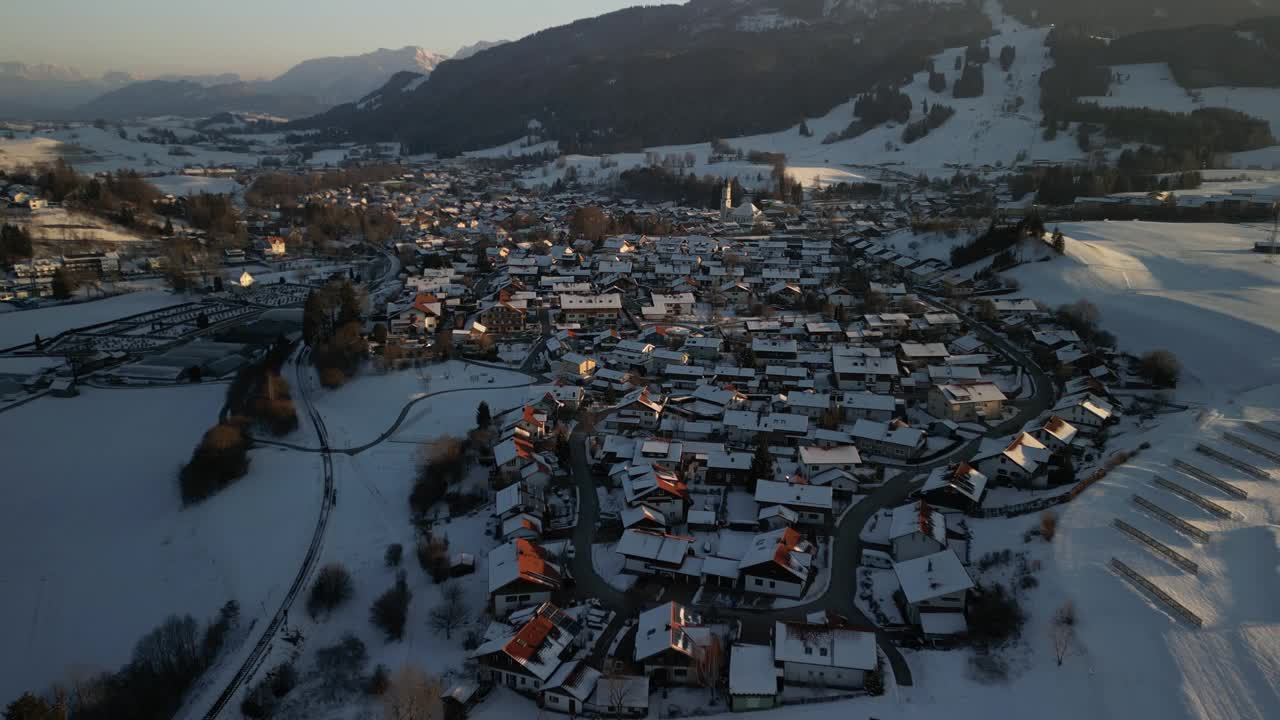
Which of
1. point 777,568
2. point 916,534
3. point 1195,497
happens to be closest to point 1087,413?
point 1195,497

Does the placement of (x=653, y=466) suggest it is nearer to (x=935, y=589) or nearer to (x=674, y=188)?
(x=935, y=589)

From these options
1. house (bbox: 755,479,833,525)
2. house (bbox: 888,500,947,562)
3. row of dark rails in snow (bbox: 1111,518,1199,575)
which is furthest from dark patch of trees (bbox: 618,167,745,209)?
row of dark rails in snow (bbox: 1111,518,1199,575)

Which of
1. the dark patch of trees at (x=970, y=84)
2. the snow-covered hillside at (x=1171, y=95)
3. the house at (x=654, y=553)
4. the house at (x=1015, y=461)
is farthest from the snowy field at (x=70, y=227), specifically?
the snow-covered hillside at (x=1171, y=95)

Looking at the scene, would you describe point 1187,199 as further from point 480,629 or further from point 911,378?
point 480,629

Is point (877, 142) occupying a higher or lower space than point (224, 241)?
higher

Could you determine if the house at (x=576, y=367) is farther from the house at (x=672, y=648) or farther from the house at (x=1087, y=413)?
the house at (x=1087, y=413)

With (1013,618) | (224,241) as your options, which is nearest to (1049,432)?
(1013,618)
